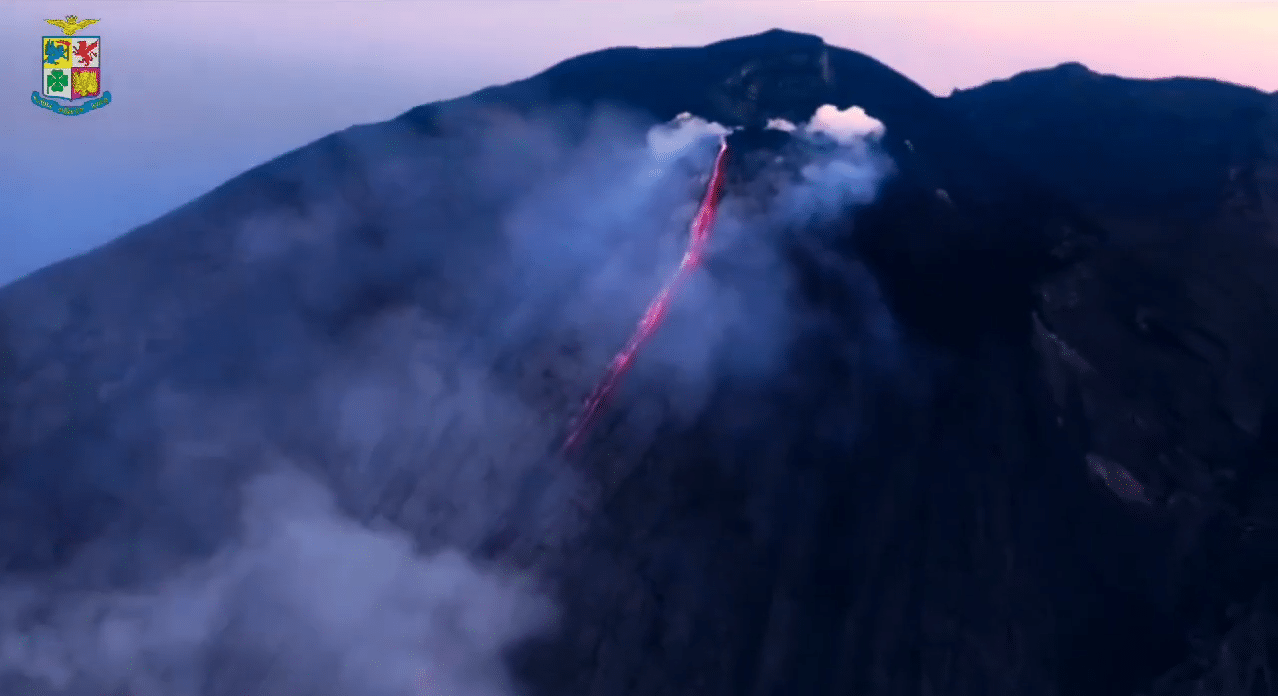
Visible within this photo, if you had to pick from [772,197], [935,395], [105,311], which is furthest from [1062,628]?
[105,311]

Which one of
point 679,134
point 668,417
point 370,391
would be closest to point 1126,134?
point 679,134

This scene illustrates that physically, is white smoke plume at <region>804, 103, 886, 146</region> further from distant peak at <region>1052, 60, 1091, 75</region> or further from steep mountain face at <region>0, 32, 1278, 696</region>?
distant peak at <region>1052, 60, 1091, 75</region>

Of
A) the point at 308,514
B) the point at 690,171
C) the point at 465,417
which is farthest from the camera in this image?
the point at 690,171

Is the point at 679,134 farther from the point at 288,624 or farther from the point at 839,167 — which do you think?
the point at 288,624

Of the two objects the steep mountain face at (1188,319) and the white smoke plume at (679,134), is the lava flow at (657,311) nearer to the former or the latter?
the white smoke plume at (679,134)

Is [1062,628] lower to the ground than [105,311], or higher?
lower

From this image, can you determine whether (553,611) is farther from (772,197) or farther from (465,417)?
(772,197)

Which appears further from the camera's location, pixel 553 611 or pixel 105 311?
pixel 105 311
